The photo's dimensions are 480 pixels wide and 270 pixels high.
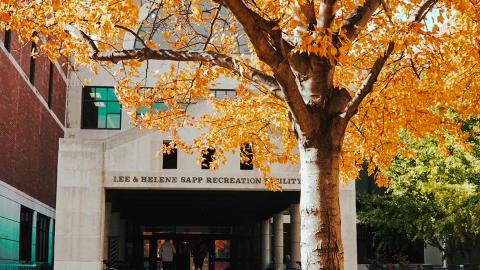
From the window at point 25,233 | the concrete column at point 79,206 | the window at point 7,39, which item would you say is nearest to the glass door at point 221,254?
the window at point 25,233

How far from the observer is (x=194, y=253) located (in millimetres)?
40500

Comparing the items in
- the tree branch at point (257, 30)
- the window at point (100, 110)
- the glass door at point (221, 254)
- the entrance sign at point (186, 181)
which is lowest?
the glass door at point (221, 254)

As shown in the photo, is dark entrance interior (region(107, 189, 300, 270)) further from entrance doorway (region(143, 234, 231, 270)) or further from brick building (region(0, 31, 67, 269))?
brick building (region(0, 31, 67, 269))

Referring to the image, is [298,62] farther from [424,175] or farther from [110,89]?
[110,89]

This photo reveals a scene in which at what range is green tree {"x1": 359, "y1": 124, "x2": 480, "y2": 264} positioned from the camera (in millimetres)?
26297

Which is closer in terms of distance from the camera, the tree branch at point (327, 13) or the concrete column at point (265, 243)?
the tree branch at point (327, 13)

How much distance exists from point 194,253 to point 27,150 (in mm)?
12058

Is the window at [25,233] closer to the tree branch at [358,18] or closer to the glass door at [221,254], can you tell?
the glass door at [221,254]

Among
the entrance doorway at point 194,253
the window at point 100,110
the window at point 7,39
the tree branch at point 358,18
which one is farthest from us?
the window at point 100,110

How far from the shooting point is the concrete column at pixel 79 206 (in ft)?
73.0

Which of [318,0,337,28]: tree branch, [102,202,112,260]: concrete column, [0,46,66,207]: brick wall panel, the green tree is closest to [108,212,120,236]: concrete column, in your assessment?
[0,46,66,207]: brick wall panel

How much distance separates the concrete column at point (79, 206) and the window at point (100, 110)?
21.9m

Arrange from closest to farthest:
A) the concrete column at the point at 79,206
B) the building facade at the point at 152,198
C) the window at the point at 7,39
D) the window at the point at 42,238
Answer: the concrete column at the point at 79,206
the building facade at the point at 152,198
the window at the point at 7,39
the window at the point at 42,238

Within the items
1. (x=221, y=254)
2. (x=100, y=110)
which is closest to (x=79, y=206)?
(x=221, y=254)
